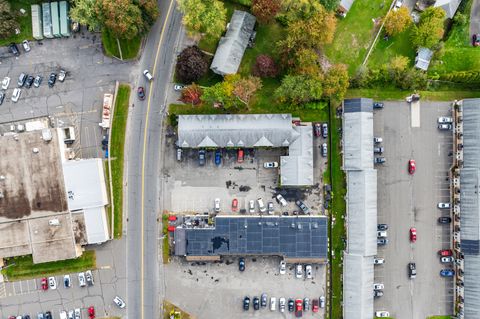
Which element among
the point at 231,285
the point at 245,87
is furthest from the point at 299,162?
the point at 231,285

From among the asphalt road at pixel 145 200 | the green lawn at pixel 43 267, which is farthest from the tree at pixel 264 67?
the green lawn at pixel 43 267

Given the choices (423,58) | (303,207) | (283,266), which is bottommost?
(283,266)

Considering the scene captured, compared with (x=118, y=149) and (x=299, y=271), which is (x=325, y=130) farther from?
(x=118, y=149)

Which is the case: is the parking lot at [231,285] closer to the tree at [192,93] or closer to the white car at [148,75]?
the tree at [192,93]

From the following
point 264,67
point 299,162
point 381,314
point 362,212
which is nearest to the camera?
point 264,67

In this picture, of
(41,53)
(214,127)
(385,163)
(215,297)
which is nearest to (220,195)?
(214,127)

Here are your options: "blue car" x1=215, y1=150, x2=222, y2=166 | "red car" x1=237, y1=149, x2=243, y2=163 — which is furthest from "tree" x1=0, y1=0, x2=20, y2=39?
"red car" x1=237, y1=149, x2=243, y2=163

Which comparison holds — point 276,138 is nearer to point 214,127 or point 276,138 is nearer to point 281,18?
point 214,127
